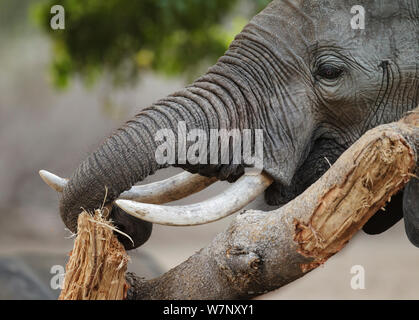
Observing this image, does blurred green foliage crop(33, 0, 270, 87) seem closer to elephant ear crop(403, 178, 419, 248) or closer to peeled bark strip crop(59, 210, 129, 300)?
elephant ear crop(403, 178, 419, 248)

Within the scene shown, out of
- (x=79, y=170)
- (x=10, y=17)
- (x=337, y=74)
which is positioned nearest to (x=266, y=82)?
(x=337, y=74)

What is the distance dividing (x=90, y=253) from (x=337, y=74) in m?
1.54

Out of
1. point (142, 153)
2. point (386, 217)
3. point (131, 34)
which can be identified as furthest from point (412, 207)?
point (131, 34)

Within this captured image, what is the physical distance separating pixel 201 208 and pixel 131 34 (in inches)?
214

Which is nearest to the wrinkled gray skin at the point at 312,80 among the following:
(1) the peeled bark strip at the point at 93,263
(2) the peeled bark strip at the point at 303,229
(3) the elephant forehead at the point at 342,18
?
(3) the elephant forehead at the point at 342,18

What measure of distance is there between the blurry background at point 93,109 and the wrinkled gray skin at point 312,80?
1.28 ft

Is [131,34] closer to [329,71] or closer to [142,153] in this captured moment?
[329,71]

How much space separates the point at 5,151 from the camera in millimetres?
15508

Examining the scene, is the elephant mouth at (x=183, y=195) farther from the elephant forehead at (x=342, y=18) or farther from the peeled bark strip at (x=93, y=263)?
the elephant forehead at (x=342, y=18)

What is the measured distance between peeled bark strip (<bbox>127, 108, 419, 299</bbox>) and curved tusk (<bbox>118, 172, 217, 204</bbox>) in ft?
1.50

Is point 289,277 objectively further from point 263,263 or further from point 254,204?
point 254,204

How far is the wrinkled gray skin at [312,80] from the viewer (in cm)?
323

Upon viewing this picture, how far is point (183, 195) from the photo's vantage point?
3.29 m

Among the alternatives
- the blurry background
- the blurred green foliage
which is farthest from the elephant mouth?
the blurred green foliage
